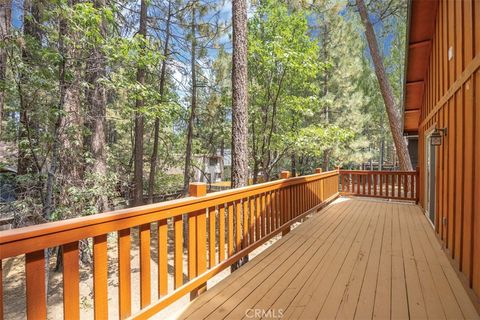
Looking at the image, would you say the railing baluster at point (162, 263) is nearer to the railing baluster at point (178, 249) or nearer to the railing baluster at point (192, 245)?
the railing baluster at point (178, 249)

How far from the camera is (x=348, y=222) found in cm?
538

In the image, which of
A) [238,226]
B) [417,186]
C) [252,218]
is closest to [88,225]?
[238,226]

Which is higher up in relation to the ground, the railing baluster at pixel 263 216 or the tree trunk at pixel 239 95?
the tree trunk at pixel 239 95

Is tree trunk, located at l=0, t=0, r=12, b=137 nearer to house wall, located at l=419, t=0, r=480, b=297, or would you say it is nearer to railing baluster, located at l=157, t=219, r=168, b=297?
railing baluster, located at l=157, t=219, r=168, b=297

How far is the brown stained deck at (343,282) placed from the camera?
2238 millimetres

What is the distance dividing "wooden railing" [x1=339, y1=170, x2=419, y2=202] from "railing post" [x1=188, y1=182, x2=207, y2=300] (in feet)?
22.8

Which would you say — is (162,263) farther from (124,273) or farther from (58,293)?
(58,293)

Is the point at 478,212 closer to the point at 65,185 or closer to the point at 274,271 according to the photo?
the point at 274,271

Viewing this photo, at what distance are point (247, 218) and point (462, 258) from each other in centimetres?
227

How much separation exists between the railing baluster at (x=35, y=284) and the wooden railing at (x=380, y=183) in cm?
827

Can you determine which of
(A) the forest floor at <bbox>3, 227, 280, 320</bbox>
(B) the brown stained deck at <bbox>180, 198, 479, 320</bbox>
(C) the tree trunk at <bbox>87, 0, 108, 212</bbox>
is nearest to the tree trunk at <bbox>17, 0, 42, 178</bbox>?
(C) the tree trunk at <bbox>87, 0, 108, 212</bbox>

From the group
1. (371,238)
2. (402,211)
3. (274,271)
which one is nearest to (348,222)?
(371,238)

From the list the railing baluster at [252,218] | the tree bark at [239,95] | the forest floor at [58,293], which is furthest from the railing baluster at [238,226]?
the forest floor at [58,293]

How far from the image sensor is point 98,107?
5719mm
